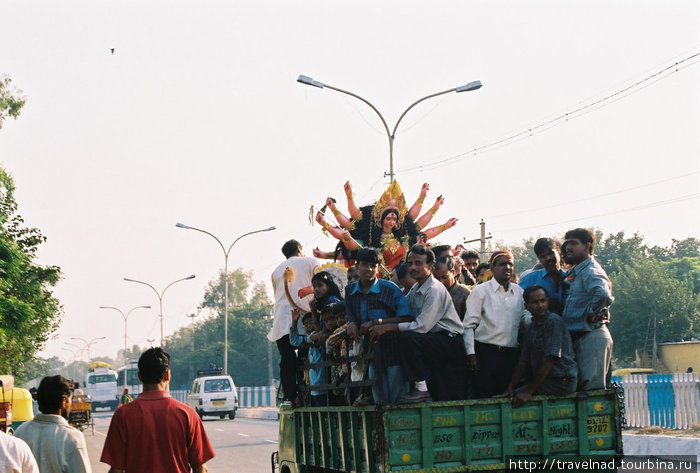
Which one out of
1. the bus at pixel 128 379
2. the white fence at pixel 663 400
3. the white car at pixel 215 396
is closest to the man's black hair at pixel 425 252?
the white fence at pixel 663 400

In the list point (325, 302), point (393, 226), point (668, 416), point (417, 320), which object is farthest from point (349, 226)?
point (668, 416)

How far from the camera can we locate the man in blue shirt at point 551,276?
7.58m

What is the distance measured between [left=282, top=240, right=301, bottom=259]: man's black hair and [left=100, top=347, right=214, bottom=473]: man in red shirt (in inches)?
176

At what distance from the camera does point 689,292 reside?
188 feet

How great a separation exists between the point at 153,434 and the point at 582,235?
3609 mm

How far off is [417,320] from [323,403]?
1.78 metres

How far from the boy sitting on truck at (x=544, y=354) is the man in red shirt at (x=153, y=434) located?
7.53 feet

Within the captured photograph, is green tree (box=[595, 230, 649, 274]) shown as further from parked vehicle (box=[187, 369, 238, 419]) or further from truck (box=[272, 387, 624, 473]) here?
truck (box=[272, 387, 624, 473])

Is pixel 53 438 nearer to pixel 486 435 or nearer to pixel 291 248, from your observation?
pixel 486 435

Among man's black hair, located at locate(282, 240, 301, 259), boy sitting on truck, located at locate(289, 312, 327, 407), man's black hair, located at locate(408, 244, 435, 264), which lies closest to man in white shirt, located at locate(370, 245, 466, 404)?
man's black hair, located at locate(408, 244, 435, 264)

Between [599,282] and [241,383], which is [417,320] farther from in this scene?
[241,383]

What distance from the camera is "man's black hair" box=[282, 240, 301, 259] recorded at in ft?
32.2

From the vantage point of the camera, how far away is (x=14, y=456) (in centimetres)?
470

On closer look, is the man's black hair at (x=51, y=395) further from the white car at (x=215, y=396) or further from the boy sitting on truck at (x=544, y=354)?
the white car at (x=215, y=396)
